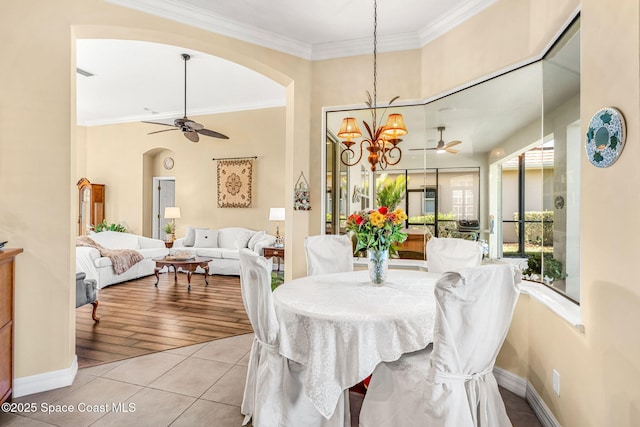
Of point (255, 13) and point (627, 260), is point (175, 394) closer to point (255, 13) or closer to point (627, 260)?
point (627, 260)

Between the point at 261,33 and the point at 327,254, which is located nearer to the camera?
the point at 327,254

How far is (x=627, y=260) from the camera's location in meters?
1.40

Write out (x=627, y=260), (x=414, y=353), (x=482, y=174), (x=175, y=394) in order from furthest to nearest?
1. (x=482, y=174)
2. (x=175, y=394)
3. (x=414, y=353)
4. (x=627, y=260)

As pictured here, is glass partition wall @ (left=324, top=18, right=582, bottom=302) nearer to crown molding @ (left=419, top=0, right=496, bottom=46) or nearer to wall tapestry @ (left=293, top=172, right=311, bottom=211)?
wall tapestry @ (left=293, top=172, right=311, bottom=211)

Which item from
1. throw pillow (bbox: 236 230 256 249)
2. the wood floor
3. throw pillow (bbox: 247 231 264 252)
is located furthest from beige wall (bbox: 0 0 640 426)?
throw pillow (bbox: 236 230 256 249)

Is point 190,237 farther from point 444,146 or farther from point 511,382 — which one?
point 511,382

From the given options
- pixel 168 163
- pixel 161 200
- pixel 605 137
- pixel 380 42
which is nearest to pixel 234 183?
pixel 168 163

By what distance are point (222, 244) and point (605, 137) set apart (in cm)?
645

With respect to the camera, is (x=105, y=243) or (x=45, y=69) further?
(x=105, y=243)

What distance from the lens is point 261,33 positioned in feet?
11.4

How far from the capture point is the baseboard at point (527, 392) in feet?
6.77

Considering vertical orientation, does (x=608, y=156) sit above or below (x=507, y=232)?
above

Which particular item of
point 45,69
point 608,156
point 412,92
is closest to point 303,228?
point 412,92

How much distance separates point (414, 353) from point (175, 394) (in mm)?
1707
